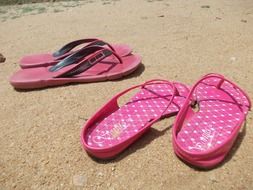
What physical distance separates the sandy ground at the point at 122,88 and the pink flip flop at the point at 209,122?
56mm

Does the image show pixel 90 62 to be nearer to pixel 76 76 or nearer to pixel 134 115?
pixel 76 76

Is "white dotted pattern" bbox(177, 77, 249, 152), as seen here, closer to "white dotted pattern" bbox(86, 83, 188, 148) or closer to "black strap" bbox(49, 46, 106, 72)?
"white dotted pattern" bbox(86, 83, 188, 148)

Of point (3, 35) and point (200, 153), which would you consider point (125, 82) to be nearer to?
point (200, 153)

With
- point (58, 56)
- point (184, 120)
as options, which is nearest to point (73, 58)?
point (58, 56)

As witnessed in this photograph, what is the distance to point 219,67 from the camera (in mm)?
1880

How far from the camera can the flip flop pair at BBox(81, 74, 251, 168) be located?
1.17m

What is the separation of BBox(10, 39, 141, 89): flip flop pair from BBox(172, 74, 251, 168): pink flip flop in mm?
498

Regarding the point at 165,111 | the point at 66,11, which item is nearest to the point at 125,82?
the point at 165,111

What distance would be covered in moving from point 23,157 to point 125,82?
0.69m

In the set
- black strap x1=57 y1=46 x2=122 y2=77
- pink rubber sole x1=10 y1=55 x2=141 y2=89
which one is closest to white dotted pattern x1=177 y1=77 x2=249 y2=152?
pink rubber sole x1=10 y1=55 x2=141 y2=89

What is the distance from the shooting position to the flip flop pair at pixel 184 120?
46.0 inches

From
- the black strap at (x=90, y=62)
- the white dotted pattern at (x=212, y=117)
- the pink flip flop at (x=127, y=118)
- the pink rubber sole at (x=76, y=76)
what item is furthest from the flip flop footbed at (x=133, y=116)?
the black strap at (x=90, y=62)

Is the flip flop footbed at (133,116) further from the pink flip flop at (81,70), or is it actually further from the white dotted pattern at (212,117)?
the pink flip flop at (81,70)

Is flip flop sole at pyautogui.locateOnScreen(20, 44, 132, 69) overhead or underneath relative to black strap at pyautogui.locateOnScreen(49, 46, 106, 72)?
underneath
